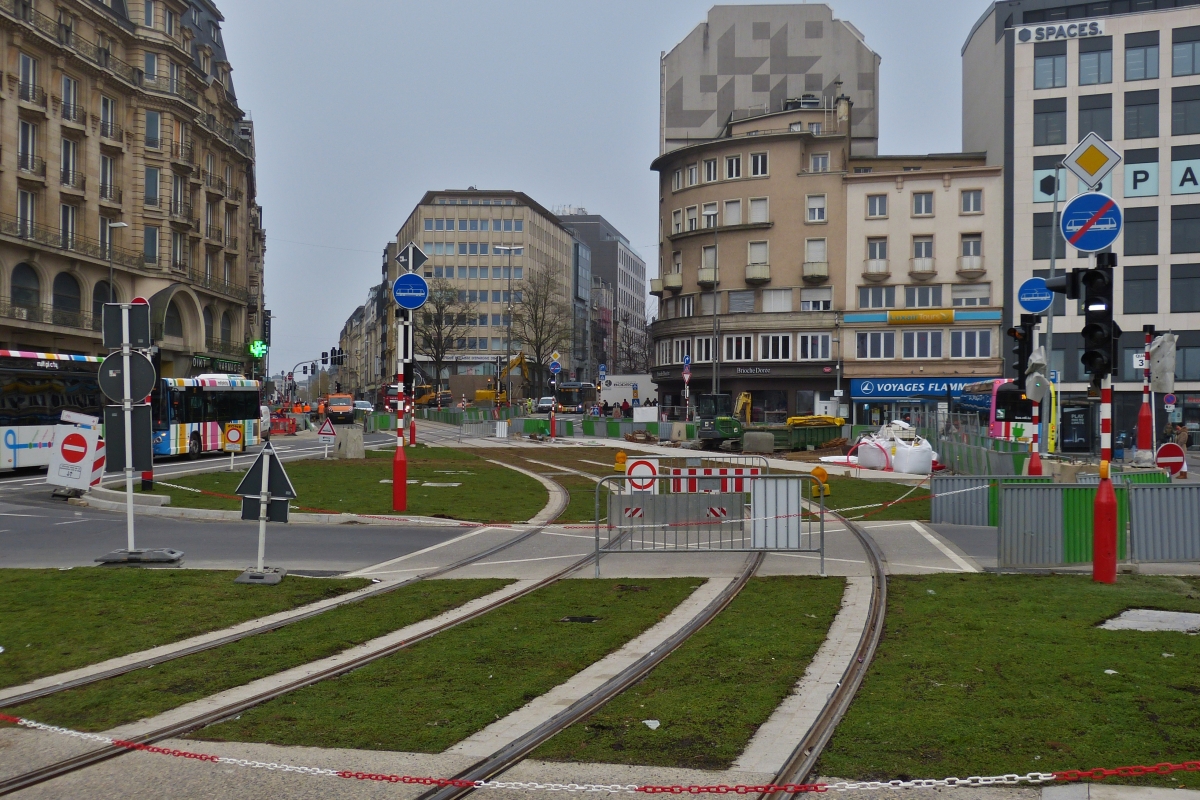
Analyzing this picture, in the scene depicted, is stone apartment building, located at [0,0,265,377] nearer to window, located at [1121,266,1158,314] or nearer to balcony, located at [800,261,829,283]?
balcony, located at [800,261,829,283]

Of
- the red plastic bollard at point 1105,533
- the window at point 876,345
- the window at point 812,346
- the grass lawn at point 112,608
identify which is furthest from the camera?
the window at point 812,346

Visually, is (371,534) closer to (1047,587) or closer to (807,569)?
(807,569)

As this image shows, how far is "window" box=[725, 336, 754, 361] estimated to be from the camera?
64625 mm

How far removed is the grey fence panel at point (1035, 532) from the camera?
1196 cm

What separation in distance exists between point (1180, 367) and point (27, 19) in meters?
61.6

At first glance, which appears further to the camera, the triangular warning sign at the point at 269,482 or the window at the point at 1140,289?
the window at the point at 1140,289

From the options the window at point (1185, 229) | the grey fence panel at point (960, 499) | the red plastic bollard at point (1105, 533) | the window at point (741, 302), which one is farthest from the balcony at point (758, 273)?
the red plastic bollard at point (1105, 533)

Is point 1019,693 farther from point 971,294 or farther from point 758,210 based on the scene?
point 758,210

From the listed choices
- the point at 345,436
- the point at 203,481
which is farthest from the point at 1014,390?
the point at 345,436

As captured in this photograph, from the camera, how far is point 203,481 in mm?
24062

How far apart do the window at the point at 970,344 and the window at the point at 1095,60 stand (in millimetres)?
15681

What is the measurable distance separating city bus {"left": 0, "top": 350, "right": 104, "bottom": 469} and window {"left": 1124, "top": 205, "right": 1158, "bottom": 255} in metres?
55.3

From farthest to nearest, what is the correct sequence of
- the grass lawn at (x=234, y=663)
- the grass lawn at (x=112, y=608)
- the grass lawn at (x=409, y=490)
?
the grass lawn at (x=409, y=490) < the grass lawn at (x=112, y=608) < the grass lawn at (x=234, y=663)

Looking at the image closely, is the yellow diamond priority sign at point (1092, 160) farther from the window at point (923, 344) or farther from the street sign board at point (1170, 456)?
the window at point (923, 344)
